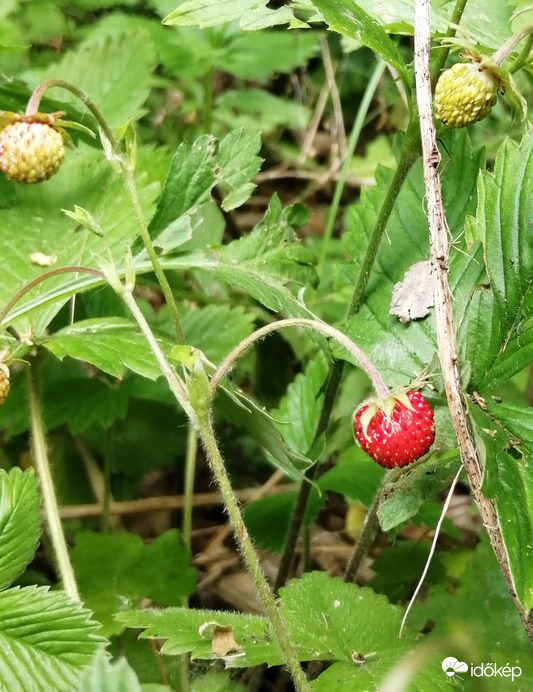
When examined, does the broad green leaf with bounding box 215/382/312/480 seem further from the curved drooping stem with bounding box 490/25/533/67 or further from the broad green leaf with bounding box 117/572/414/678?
the curved drooping stem with bounding box 490/25/533/67

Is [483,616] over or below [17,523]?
below

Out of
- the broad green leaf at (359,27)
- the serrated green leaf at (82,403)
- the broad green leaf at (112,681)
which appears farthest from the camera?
the serrated green leaf at (82,403)

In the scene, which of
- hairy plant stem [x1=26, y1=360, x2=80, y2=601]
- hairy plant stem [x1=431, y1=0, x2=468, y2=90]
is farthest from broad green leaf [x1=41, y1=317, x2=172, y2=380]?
hairy plant stem [x1=431, y1=0, x2=468, y2=90]

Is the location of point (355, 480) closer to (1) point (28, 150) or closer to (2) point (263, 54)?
(1) point (28, 150)

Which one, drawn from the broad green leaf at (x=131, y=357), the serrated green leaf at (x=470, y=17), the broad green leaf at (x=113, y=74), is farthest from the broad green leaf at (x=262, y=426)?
the broad green leaf at (x=113, y=74)

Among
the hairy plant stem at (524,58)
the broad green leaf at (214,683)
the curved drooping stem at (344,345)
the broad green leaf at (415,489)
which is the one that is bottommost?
the broad green leaf at (214,683)

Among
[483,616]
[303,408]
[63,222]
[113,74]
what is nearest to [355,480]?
[303,408]

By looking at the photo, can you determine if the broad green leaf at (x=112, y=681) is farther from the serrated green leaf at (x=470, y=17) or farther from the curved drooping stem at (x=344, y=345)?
the serrated green leaf at (x=470, y=17)
